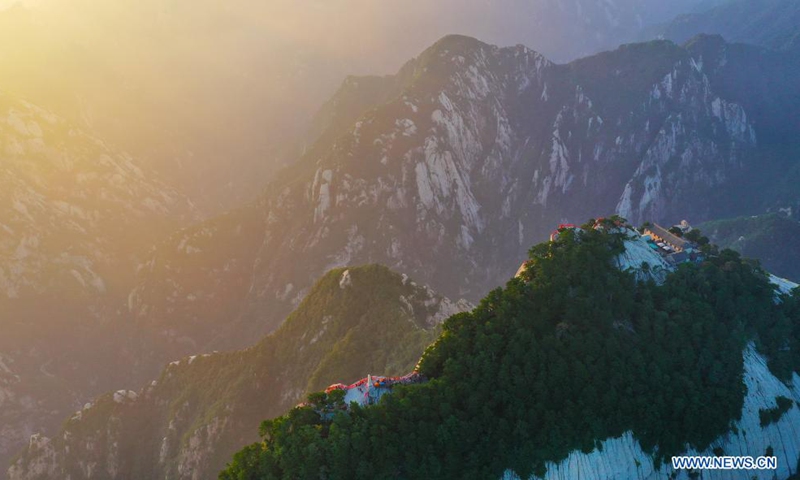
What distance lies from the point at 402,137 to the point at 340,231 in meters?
47.4

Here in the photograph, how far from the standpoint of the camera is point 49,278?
16862 cm

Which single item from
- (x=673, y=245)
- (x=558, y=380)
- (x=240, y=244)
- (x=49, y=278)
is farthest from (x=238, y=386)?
(x=49, y=278)

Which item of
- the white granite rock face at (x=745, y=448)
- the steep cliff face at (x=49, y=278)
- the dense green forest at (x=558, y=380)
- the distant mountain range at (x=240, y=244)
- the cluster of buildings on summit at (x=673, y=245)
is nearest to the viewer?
the dense green forest at (x=558, y=380)

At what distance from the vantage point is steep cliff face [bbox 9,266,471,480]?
8769cm

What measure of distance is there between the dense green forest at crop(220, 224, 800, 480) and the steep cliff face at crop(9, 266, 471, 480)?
28.6 m

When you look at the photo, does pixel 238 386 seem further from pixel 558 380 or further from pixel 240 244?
pixel 240 244

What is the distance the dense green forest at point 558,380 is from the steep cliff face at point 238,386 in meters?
28.6

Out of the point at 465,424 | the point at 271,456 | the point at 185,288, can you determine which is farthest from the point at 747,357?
the point at 185,288

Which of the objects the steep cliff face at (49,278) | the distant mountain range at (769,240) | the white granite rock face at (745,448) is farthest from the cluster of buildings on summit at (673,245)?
the steep cliff face at (49,278)

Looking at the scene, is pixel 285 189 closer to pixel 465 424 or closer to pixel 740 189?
pixel 465 424

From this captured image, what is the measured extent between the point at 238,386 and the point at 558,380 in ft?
223

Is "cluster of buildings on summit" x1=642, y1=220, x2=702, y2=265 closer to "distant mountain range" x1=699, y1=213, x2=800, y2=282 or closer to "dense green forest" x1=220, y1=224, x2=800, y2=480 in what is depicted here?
"dense green forest" x1=220, y1=224, x2=800, y2=480

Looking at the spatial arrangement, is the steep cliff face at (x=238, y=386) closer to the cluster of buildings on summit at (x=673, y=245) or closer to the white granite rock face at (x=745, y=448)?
the white granite rock face at (x=745, y=448)

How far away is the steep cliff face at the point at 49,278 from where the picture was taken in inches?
5723
